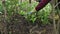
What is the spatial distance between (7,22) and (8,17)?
80mm

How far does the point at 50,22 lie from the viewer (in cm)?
288

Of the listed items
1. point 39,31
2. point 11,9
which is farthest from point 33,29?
point 11,9

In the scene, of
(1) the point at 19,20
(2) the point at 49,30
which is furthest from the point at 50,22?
(1) the point at 19,20

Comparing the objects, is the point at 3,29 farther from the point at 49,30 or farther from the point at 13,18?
the point at 49,30

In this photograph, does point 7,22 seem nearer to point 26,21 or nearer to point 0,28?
point 0,28

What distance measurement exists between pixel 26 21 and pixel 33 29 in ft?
0.76

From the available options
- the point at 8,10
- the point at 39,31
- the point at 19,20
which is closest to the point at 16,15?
the point at 19,20

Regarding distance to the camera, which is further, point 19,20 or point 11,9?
point 19,20

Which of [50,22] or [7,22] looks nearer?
[7,22]

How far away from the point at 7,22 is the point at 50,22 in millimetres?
705

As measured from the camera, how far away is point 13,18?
2689mm

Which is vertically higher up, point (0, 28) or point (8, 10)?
point (8, 10)

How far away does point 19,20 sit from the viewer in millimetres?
2836

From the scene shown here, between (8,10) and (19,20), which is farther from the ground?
(8,10)
